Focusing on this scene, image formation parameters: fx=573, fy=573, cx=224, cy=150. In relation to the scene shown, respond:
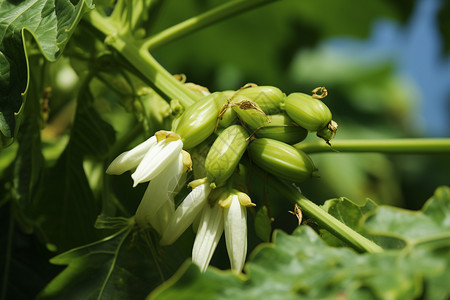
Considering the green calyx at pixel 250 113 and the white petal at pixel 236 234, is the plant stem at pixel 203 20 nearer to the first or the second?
the green calyx at pixel 250 113

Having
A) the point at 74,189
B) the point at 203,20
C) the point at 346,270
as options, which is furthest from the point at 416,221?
the point at 74,189

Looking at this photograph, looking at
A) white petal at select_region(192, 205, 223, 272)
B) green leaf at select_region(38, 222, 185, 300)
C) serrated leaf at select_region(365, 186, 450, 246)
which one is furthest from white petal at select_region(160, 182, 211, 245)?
serrated leaf at select_region(365, 186, 450, 246)

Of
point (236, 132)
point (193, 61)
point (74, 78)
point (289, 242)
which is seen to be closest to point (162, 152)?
point (236, 132)

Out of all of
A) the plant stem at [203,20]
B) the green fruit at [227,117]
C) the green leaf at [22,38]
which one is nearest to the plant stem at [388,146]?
the green fruit at [227,117]

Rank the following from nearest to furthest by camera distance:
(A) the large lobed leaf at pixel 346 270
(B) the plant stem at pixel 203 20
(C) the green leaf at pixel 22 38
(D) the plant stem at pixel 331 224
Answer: (A) the large lobed leaf at pixel 346 270, (D) the plant stem at pixel 331 224, (C) the green leaf at pixel 22 38, (B) the plant stem at pixel 203 20

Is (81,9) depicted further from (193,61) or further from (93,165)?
(193,61)

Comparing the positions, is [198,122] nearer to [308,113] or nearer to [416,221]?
[308,113]
